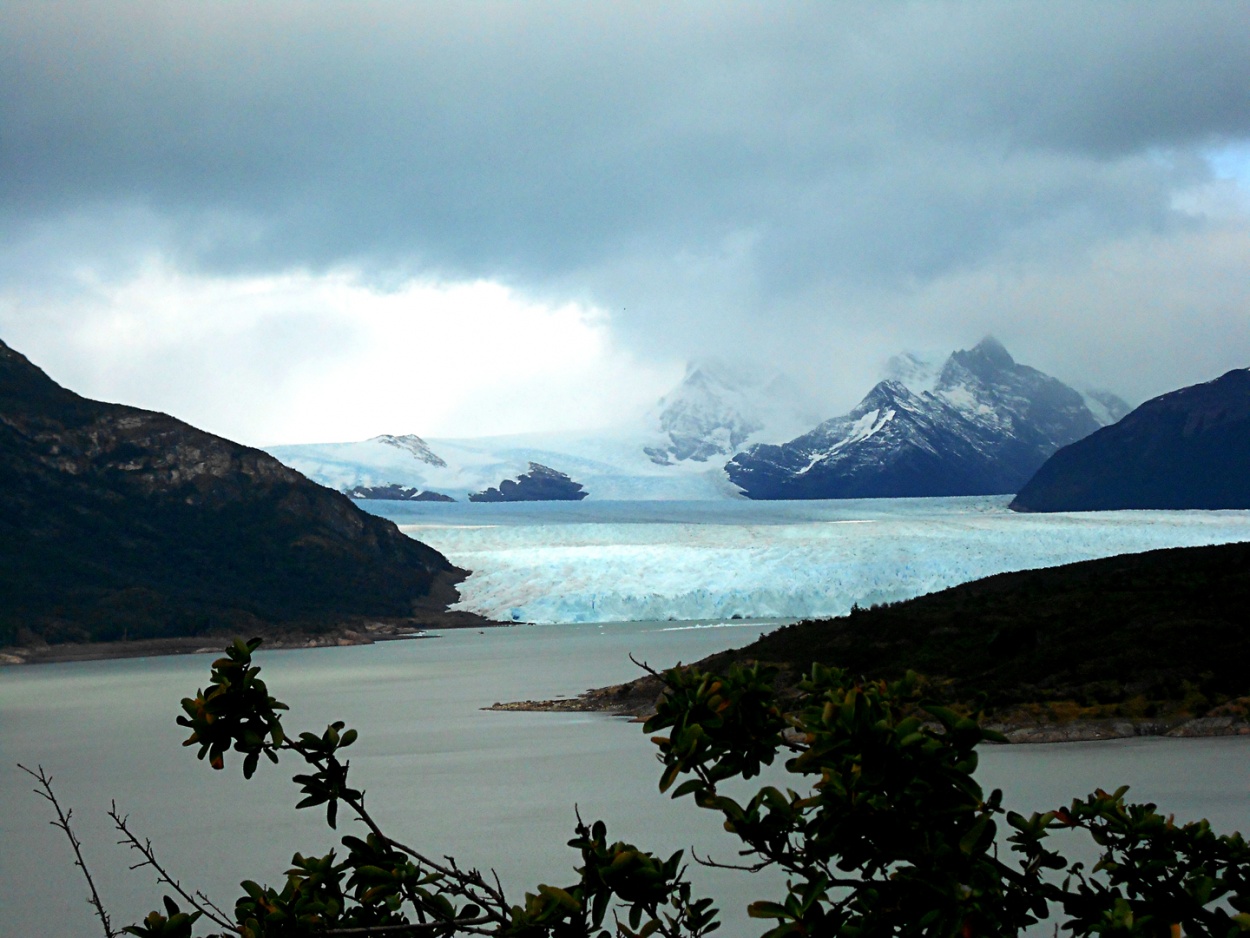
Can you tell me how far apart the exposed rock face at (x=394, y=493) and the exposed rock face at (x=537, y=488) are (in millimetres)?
3234

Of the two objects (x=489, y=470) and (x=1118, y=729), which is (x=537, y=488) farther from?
(x=1118, y=729)

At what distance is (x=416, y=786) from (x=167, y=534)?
150ft

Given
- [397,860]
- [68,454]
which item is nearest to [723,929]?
[397,860]

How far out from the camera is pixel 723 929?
12148 millimetres

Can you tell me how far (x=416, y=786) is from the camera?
2106cm

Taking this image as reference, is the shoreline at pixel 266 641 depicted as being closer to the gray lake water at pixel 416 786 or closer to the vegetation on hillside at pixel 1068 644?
the gray lake water at pixel 416 786

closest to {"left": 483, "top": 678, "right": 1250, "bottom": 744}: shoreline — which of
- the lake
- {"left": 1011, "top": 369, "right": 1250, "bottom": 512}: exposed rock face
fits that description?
the lake

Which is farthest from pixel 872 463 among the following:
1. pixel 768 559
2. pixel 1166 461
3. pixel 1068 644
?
pixel 1068 644

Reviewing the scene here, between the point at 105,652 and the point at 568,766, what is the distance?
35285 mm

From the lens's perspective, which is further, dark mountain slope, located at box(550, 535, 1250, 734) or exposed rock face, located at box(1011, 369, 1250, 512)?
exposed rock face, located at box(1011, 369, 1250, 512)

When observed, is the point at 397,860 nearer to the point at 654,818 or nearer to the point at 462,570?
the point at 654,818

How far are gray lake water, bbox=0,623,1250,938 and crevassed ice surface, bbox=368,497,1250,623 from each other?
57.5ft

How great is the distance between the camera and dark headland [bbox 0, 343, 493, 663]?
55000 mm

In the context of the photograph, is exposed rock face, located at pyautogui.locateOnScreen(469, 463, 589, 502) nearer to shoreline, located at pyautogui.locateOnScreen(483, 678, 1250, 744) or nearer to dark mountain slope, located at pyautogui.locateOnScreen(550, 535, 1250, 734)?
dark mountain slope, located at pyautogui.locateOnScreen(550, 535, 1250, 734)
